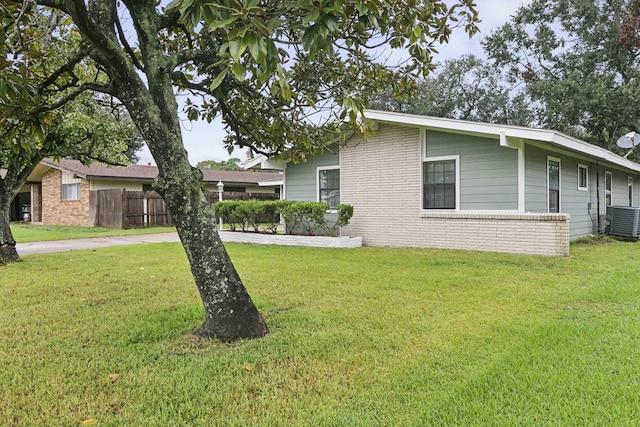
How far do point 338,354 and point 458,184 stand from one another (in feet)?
24.1

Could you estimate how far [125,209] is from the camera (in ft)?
60.9

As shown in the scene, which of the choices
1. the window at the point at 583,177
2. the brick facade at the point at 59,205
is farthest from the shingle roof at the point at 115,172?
the window at the point at 583,177

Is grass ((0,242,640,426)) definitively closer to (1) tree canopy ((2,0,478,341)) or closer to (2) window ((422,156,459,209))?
(1) tree canopy ((2,0,478,341))

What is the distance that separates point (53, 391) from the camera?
274cm

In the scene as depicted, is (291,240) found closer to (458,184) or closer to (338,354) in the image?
(458,184)

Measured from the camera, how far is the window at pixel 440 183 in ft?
32.2

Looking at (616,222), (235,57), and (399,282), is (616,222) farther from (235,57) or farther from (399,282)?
(235,57)

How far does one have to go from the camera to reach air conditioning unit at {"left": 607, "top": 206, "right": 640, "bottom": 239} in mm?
11750

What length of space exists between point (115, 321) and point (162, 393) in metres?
1.94

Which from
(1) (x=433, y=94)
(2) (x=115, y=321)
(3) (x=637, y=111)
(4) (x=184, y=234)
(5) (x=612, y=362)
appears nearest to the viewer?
(5) (x=612, y=362)

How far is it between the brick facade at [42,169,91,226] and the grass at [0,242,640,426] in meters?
15.4

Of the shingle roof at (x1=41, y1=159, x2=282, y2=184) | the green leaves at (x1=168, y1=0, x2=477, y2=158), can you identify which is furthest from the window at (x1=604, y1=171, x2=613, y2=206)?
the shingle roof at (x1=41, y1=159, x2=282, y2=184)

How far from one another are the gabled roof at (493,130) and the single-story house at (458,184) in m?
0.02

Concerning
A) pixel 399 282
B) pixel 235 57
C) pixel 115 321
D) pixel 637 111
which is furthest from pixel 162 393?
pixel 637 111
